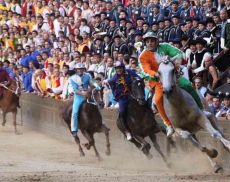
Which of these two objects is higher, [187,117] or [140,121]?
[187,117]

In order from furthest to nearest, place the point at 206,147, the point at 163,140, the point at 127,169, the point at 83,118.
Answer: the point at 83,118
the point at 163,140
the point at 127,169
the point at 206,147

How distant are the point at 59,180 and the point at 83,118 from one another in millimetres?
5600

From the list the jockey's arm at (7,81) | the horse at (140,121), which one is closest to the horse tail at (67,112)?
the horse at (140,121)

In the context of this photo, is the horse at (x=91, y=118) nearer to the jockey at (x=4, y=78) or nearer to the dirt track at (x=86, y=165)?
the dirt track at (x=86, y=165)

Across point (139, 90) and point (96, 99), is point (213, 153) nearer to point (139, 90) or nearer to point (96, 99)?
point (139, 90)

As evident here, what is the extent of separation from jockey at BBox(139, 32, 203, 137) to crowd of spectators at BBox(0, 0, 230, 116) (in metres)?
1.28

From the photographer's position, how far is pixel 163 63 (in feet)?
44.2

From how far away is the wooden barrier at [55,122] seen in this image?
14.6 metres

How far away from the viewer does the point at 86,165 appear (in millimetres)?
16938

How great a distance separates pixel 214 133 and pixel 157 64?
1532 mm

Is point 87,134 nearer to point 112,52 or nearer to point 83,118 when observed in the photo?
point 83,118

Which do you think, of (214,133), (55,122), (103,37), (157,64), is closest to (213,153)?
(214,133)

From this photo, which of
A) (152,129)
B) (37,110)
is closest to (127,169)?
(152,129)

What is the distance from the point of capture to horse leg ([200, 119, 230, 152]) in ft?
44.1
